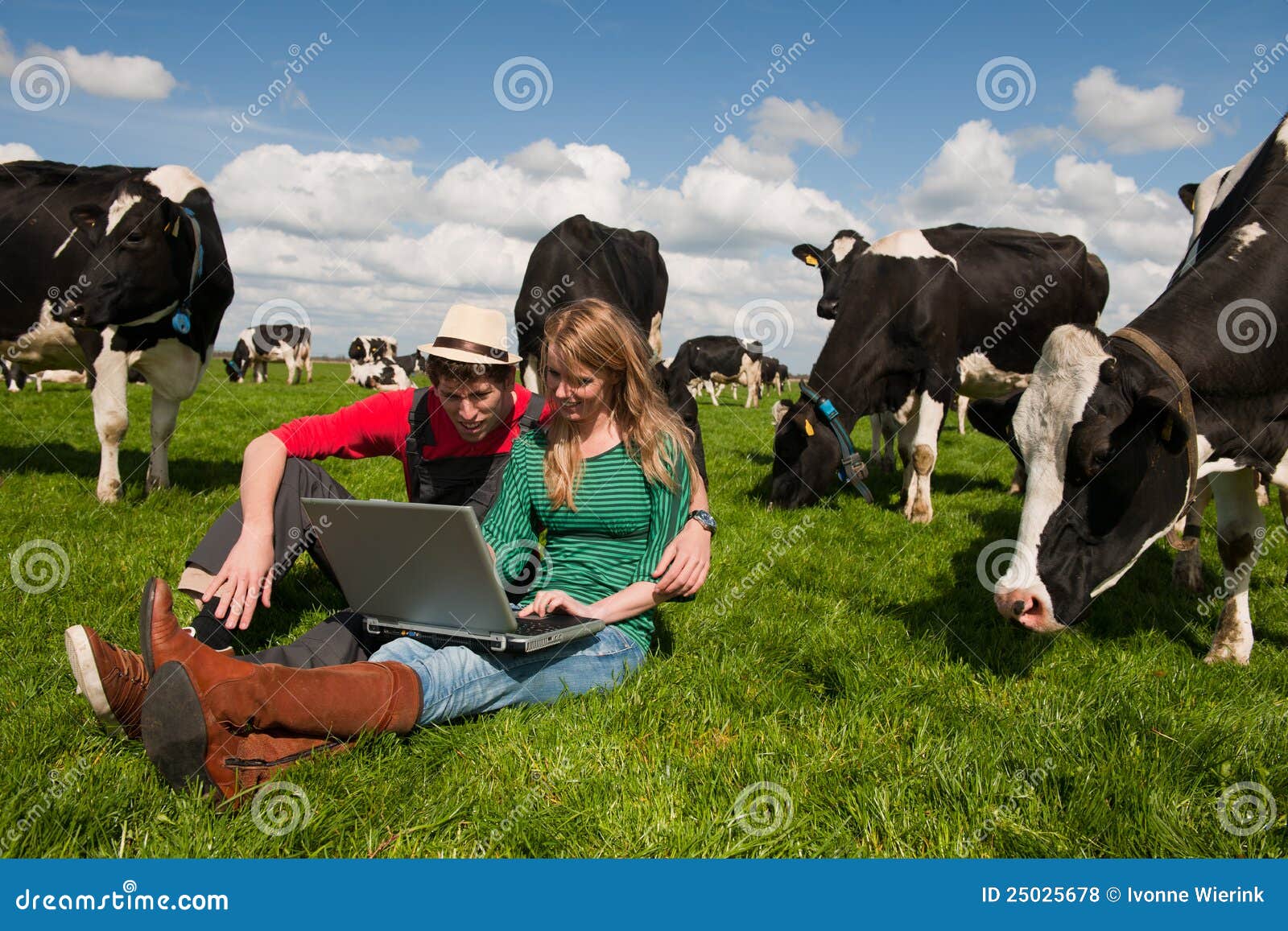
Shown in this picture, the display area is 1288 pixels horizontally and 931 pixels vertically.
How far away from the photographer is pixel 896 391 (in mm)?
8938

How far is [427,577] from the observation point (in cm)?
314

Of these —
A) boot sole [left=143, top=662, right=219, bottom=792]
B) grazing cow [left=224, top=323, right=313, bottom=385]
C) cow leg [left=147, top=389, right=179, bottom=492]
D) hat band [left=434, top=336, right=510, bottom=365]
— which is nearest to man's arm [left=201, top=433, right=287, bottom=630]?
boot sole [left=143, top=662, right=219, bottom=792]

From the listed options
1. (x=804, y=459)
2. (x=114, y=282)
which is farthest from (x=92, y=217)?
(x=804, y=459)

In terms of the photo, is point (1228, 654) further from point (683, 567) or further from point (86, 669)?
point (86, 669)

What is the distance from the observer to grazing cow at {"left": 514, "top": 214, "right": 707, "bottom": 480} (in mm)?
9023

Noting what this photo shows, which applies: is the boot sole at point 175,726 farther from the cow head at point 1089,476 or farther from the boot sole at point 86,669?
the cow head at point 1089,476

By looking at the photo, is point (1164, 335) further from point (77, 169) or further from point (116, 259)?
point (77, 169)

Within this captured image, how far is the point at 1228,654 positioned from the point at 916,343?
482cm

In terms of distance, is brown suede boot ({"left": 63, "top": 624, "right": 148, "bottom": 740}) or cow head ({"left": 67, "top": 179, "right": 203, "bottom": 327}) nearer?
brown suede boot ({"left": 63, "top": 624, "right": 148, "bottom": 740})

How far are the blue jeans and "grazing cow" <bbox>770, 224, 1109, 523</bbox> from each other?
16.0ft

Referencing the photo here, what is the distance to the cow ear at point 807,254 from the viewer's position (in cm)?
1135

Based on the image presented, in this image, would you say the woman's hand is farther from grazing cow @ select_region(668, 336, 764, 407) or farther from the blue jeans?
grazing cow @ select_region(668, 336, 764, 407)

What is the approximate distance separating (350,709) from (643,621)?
127 centimetres

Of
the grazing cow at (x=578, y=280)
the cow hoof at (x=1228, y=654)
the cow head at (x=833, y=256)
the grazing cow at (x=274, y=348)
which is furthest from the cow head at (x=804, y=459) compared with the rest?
the grazing cow at (x=274, y=348)
